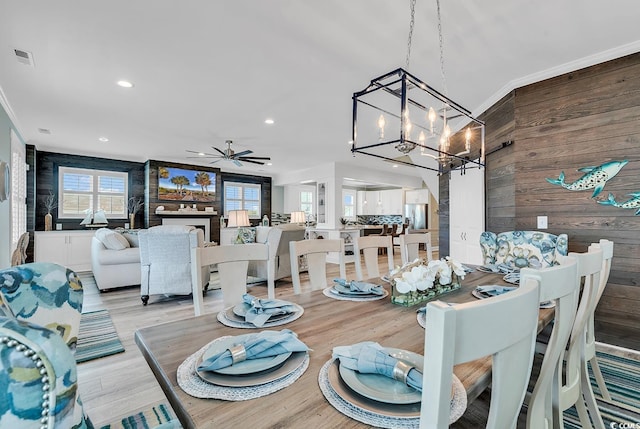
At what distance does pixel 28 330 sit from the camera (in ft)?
1.09

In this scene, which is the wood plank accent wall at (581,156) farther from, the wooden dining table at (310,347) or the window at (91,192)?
the window at (91,192)

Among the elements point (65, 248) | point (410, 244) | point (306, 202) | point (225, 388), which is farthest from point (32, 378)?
point (306, 202)

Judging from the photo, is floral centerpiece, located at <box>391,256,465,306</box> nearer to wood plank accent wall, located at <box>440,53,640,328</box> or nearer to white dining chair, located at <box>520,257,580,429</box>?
white dining chair, located at <box>520,257,580,429</box>

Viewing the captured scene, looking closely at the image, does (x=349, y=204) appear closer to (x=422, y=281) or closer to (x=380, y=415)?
(x=422, y=281)

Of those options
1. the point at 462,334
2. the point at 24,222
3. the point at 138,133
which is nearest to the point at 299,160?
the point at 138,133

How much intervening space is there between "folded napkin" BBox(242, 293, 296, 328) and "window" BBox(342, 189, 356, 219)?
10176mm

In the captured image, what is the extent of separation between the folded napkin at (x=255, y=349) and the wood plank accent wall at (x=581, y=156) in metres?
3.06

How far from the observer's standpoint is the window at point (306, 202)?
10.2m

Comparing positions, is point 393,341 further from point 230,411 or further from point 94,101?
point 94,101

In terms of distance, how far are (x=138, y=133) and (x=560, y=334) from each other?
590 centimetres

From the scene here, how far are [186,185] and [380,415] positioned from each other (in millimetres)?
7972

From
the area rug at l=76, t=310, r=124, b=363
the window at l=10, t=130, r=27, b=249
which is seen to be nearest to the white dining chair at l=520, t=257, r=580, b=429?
the area rug at l=76, t=310, r=124, b=363

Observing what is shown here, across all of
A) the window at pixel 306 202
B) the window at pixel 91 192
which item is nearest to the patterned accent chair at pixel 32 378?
the window at pixel 91 192

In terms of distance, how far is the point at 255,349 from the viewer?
0.84 metres
